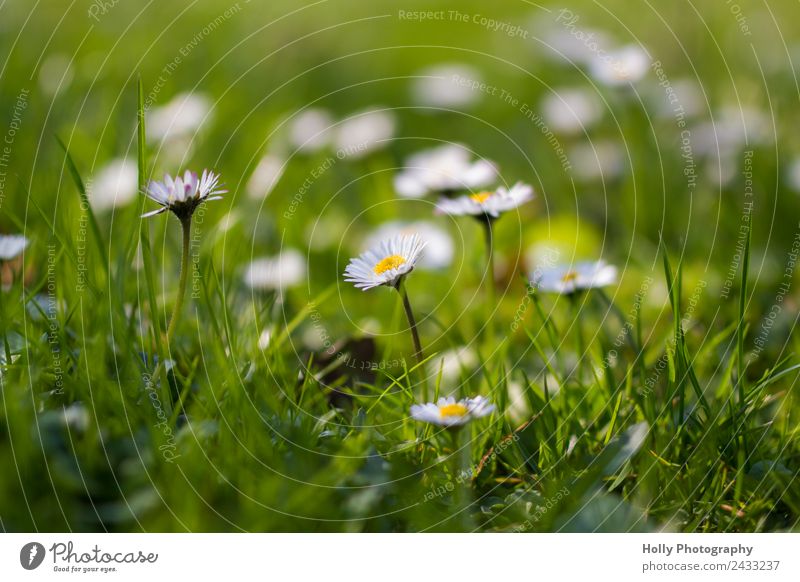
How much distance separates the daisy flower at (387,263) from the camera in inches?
35.7

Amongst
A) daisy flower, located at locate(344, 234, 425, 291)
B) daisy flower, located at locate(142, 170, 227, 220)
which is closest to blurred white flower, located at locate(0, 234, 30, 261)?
daisy flower, located at locate(142, 170, 227, 220)

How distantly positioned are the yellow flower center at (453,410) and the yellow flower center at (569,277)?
0.92ft

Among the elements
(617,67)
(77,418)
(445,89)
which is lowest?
(77,418)

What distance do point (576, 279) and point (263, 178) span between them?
2.70 feet

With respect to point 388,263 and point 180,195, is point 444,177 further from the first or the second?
point 180,195

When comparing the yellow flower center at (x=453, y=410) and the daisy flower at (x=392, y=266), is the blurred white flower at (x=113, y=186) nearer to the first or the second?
the daisy flower at (x=392, y=266)

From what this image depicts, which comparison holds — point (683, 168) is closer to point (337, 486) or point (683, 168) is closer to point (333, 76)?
point (333, 76)

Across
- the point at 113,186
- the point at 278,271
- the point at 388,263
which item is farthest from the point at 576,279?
the point at 113,186

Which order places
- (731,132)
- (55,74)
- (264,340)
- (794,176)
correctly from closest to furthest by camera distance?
(264,340) → (794,176) → (731,132) → (55,74)

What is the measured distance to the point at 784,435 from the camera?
3.08 ft

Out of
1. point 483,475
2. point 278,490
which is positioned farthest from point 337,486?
point 483,475

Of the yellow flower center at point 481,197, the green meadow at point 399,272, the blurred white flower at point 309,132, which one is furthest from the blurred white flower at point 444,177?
the blurred white flower at point 309,132

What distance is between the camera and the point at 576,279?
1.06 m

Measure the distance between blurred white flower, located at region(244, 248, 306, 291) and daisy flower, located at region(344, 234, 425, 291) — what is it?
315 mm
